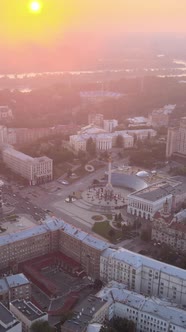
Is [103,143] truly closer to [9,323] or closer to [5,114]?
[5,114]

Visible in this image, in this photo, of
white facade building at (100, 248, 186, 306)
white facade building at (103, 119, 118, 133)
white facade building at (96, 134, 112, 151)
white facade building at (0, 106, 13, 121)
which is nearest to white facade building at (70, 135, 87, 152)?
white facade building at (96, 134, 112, 151)

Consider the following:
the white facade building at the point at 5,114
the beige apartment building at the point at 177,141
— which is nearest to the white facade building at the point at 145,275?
the beige apartment building at the point at 177,141

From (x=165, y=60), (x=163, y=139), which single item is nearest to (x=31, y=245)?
(x=163, y=139)

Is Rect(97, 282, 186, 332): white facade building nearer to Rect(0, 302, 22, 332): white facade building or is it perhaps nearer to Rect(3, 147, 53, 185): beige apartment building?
Rect(0, 302, 22, 332): white facade building

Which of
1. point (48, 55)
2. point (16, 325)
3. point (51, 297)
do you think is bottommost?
point (51, 297)

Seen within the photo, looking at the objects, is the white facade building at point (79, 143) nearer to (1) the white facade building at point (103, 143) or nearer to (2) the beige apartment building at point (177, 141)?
(1) the white facade building at point (103, 143)

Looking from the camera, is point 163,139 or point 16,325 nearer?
point 16,325

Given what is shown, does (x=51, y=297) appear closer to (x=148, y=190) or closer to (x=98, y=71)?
(x=148, y=190)
